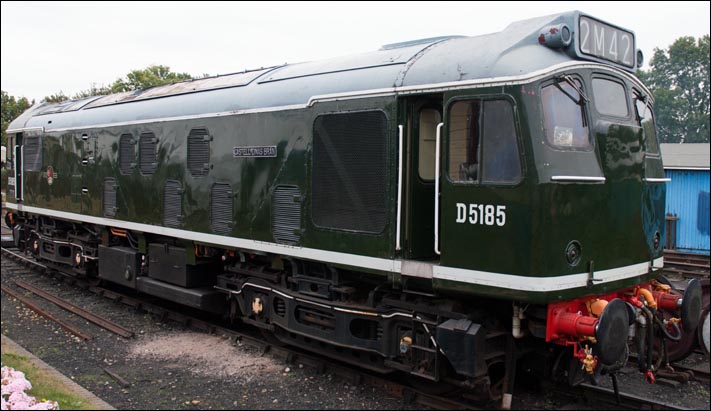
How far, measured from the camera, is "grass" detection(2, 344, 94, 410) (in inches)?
235

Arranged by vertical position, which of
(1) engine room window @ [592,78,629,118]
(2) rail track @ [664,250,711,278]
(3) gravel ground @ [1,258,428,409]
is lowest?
(3) gravel ground @ [1,258,428,409]

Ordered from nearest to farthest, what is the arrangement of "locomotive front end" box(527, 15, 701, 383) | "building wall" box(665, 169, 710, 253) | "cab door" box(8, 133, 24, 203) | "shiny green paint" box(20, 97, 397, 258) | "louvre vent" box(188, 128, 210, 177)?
"locomotive front end" box(527, 15, 701, 383) < "shiny green paint" box(20, 97, 397, 258) < "louvre vent" box(188, 128, 210, 177) < "cab door" box(8, 133, 24, 203) < "building wall" box(665, 169, 710, 253)

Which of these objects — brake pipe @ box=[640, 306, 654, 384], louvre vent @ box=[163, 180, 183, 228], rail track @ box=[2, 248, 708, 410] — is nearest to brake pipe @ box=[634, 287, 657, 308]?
brake pipe @ box=[640, 306, 654, 384]

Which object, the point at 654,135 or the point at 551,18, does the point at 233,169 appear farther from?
the point at 654,135

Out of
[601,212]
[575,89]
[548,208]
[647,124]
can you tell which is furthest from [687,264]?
[548,208]

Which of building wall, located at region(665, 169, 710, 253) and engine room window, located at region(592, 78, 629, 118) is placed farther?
building wall, located at region(665, 169, 710, 253)

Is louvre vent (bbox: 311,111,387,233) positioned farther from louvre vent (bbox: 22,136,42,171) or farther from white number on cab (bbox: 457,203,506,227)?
louvre vent (bbox: 22,136,42,171)

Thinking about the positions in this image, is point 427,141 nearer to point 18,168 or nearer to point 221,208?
point 221,208

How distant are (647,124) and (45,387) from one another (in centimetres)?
694

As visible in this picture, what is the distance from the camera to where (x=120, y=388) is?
704 cm

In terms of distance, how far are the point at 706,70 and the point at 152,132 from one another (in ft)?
196

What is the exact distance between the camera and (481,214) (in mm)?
5480

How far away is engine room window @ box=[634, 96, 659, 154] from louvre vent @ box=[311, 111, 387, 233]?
2.72 m

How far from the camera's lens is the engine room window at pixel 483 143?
17.5 feet
